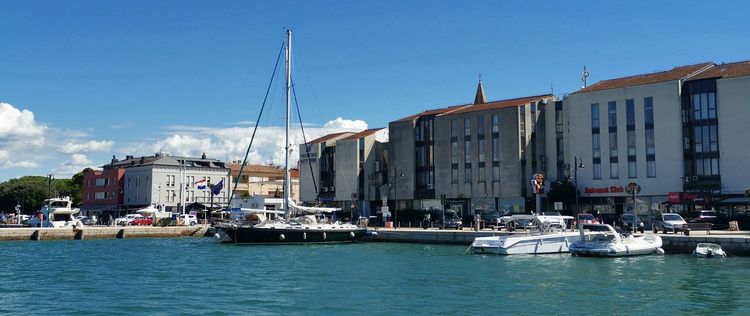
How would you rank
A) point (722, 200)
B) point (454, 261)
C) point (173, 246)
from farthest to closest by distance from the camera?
1. point (722, 200)
2. point (173, 246)
3. point (454, 261)

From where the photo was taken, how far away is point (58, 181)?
142 metres

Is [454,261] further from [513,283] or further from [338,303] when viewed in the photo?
[338,303]

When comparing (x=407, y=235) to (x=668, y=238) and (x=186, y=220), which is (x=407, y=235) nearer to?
(x=668, y=238)

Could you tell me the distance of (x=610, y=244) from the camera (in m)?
44.2

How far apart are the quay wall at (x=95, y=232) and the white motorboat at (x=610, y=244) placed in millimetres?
43901

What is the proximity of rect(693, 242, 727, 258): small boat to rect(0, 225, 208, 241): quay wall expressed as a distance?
164 feet

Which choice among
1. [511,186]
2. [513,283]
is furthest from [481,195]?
[513,283]

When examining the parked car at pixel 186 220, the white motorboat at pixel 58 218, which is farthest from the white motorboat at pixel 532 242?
the white motorboat at pixel 58 218

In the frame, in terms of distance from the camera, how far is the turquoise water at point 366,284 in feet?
82.3

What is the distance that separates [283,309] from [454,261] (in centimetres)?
1912

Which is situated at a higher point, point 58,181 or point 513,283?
point 58,181

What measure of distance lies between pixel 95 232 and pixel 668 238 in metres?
52.3

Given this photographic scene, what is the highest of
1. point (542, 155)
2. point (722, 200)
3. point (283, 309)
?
point (542, 155)

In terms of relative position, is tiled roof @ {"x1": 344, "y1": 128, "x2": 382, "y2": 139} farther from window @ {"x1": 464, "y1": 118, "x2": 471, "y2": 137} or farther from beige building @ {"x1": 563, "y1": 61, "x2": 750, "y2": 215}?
beige building @ {"x1": 563, "y1": 61, "x2": 750, "y2": 215}
